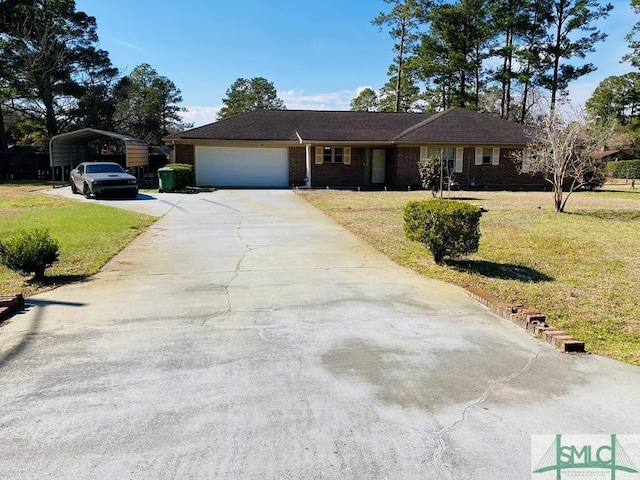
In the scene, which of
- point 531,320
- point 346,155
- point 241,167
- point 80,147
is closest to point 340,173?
point 346,155

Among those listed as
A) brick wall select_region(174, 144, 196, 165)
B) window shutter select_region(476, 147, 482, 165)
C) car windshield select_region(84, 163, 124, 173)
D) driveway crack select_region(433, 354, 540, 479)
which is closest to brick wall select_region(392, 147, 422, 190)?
window shutter select_region(476, 147, 482, 165)

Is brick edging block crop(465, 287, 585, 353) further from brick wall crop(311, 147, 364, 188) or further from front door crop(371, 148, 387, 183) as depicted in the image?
front door crop(371, 148, 387, 183)

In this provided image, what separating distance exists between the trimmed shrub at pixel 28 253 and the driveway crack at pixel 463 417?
6117 millimetres

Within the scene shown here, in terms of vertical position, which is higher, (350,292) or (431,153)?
(431,153)

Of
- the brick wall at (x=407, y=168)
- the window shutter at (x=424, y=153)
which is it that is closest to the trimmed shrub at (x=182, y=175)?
the brick wall at (x=407, y=168)

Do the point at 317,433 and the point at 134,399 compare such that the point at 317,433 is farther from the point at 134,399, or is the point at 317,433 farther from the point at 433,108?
the point at 433,108

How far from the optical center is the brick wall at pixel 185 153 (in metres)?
27.2

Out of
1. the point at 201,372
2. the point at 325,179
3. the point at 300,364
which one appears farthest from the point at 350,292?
the point at 325,179

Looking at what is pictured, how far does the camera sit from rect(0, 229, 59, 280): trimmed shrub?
6730mm

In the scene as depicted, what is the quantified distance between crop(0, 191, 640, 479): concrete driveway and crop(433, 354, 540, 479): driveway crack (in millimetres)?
11

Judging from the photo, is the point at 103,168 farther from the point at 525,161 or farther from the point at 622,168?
the point at 622,168

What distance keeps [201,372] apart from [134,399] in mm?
615

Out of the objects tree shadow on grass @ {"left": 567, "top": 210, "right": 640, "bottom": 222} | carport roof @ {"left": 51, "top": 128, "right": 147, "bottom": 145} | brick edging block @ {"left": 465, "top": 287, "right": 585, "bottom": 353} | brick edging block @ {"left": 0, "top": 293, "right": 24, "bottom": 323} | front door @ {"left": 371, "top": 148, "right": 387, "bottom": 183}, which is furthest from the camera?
front door @ {"left": 371, "top": 148, "right": 387, "bottom": 183}

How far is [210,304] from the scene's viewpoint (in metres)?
6.02
